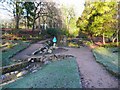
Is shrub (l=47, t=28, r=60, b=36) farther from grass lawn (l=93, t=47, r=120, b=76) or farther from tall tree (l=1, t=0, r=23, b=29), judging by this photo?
grass lawn (l=93, t=47, r=120, b=76)

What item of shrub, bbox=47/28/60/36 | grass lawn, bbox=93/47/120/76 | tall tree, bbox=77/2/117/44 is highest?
tall tree, bbox=77/2/117/44

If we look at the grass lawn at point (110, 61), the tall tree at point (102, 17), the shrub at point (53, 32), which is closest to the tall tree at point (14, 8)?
the shrub at point (53, 32)

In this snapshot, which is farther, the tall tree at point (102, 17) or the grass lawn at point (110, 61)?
the tall tree at point (102, 17)

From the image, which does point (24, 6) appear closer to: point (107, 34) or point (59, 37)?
point (59, 37)

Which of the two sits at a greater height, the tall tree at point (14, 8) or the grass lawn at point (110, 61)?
the tall tree at point (14, 8)

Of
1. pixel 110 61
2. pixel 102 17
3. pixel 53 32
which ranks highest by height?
pixel 102 17

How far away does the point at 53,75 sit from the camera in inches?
331

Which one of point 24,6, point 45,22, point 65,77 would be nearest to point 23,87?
point 65,77

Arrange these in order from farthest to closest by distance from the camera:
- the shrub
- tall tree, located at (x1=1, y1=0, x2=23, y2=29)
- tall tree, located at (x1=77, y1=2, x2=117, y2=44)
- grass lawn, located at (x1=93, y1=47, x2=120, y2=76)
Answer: the shrub < tall tree, located at (x1=1, y1=0, x2=23, y2=29) < tall tree, located at (x1=77, y1=2, x2=117, y2=44) < grass lawn, located at (x1=93, y1=47, x2=120, y2=76)

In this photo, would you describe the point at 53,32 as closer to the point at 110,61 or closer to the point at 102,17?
the point at 102,17

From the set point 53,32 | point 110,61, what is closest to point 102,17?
point 110,61

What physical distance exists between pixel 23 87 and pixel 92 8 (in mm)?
16350

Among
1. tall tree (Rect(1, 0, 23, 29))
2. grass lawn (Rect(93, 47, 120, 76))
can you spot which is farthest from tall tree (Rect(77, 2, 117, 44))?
tall tree (Rect(1, 0, 23, 29))

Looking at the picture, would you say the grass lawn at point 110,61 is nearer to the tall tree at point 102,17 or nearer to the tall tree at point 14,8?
the tall tree at point 102,17
